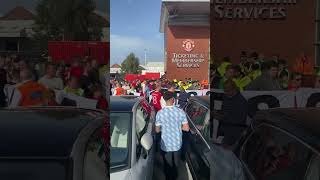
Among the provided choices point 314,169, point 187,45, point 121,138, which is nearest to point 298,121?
point 314,169

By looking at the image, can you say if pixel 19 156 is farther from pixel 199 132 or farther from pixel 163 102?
pixel 163 102

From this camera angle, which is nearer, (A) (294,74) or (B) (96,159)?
(B) (96,159)

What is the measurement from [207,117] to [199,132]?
0.57 feet

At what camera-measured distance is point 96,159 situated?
2469mm

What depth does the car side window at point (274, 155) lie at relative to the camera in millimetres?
2428

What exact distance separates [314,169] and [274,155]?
493mm

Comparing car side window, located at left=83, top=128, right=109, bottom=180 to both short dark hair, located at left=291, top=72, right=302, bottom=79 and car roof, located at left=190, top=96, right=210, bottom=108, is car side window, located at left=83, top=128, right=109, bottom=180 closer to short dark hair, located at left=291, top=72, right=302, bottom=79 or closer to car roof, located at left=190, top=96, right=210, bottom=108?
car roof, located at left=190, top=96, right=210, bottom=108

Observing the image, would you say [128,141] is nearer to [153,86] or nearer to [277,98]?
[153,86]

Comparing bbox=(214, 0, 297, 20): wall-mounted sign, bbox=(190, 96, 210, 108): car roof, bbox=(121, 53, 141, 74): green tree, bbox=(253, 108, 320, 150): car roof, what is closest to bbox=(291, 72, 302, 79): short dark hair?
bbox=(214, 0, 297, 20): wall-mounted sign

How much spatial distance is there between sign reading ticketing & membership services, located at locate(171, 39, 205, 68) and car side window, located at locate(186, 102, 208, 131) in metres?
0.90

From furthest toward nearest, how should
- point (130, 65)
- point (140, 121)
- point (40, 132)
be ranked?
point (140, 121) < point (130, 65) < point (40, 132)

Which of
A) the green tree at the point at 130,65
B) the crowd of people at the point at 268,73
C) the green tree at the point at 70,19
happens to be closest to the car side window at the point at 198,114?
the crowd of people at the point at 268,73

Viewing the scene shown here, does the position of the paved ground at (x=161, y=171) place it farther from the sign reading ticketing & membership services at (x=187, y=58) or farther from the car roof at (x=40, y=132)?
the car roof at (x=40, y=132)

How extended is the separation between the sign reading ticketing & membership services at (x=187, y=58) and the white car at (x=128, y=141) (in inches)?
19.1
